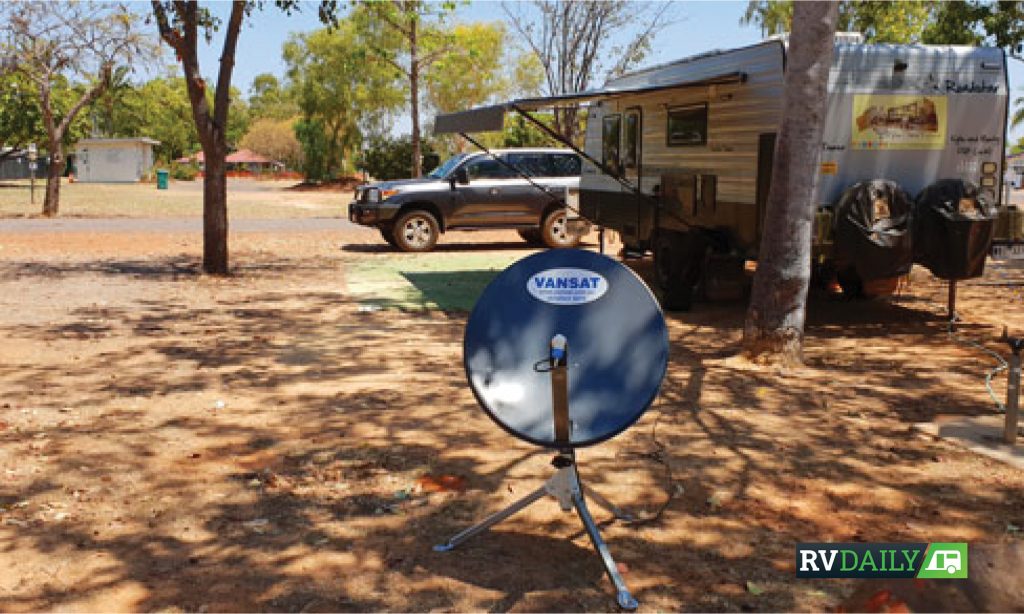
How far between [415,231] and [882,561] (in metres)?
13.8

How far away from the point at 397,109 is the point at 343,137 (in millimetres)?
4026

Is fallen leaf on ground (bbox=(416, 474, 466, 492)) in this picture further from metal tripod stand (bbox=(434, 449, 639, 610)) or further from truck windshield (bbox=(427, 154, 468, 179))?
truck windshield (bbox=(427, 154, 468, 179))

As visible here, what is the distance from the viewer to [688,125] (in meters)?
11.1

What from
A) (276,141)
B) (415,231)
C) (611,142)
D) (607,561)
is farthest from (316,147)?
(607,561)

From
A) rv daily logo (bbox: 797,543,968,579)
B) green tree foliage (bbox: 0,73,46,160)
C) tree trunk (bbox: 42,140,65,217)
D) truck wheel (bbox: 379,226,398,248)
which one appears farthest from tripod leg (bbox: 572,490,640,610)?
green tree foliage (bbox: 0,73,46,160)

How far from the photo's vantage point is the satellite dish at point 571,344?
392cm

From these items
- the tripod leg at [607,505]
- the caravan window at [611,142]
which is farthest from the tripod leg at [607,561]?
the caravan window at [611,142]

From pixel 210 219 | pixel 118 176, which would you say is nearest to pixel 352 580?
pixel 210 219

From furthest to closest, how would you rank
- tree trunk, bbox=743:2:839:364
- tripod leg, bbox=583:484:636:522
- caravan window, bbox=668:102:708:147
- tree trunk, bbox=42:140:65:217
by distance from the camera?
tree trunk, bbox=42:140:65:217, caravan window, bbox=668:102:708:147, tree trunk, bbox=743:2:839:364, tripod leg, bbox=583:484:636:522

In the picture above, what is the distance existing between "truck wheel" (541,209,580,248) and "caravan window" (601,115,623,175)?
3.64m

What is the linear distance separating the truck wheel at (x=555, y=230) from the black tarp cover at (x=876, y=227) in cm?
867

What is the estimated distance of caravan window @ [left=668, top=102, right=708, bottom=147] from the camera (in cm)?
1071

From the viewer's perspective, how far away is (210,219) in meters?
13.6

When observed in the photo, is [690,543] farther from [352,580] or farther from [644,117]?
[644,117]
